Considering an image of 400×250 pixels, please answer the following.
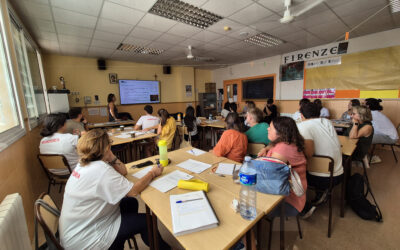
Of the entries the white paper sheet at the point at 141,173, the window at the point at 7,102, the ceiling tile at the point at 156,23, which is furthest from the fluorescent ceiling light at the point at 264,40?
the window at the point at 7,102

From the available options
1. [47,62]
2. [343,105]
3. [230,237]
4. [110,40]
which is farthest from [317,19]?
[47,62]

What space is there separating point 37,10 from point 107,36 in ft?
3.97

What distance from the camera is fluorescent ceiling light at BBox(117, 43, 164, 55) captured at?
439cm

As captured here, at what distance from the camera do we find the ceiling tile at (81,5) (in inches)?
92.4

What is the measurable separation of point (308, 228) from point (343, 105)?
431cm

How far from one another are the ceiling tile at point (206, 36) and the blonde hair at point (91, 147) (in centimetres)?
327

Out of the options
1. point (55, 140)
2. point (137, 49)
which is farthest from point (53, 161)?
point (137, 49)

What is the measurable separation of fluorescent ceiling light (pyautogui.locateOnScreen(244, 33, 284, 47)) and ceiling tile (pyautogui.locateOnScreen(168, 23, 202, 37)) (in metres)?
1.49

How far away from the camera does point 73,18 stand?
2.79m

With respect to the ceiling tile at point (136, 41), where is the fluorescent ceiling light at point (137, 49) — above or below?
above

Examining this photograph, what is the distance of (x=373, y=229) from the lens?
1.74m

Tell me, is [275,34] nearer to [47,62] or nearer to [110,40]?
[110,40]

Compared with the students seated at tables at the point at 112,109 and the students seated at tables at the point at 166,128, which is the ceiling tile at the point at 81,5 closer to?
the students seated at tables at the point at 166,128

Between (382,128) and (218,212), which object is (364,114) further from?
(218,212)
